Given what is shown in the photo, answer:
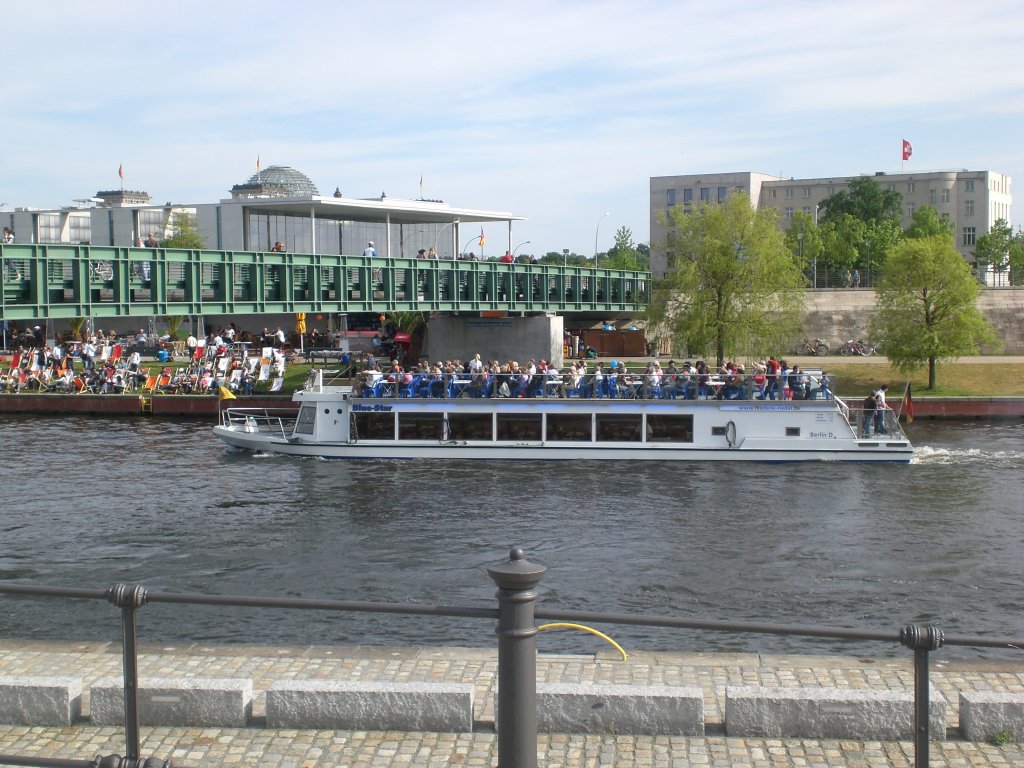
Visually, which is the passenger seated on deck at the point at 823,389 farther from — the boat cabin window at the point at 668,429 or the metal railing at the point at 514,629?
the metal railing at the point at 514,629

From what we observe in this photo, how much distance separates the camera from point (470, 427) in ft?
142

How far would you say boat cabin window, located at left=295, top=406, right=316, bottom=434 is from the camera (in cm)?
4409

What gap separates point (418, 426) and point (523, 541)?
15.8 meters

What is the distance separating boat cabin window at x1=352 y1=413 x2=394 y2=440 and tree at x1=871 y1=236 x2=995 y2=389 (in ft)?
97.2

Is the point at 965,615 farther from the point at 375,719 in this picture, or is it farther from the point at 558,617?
the point at 558,617

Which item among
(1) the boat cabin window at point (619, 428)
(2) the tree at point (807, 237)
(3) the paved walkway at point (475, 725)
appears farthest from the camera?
(2) the tree at point (807, 237)

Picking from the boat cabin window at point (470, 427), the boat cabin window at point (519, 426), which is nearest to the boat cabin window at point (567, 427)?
the boat cabin window at point (519, 426)

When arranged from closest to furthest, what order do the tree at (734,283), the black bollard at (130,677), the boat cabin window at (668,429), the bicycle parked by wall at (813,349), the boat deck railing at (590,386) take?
the black bollard at (130,677) → the boat deck railing at (590,386) → the boat cabin window at (668,429) → the tree at (734,283) → the bicycle parked by wall at (813,349)

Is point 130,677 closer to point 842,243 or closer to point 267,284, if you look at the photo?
point 267,284

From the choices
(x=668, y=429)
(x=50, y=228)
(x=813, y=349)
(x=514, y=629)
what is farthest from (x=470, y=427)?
(x=50, y=228)

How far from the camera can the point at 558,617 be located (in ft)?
21.5

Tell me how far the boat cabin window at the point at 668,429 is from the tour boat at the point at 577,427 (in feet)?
0.12

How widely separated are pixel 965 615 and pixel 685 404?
21951 mm

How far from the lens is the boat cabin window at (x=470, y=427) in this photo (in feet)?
142
